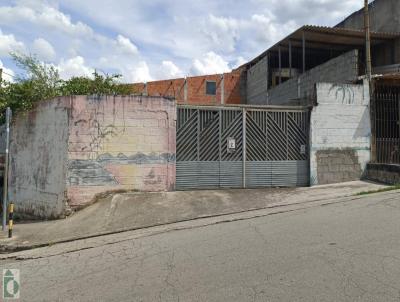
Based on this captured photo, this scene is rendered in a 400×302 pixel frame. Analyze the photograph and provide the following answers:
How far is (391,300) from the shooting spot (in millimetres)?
4160

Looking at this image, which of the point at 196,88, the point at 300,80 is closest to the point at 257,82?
the point at 196,88

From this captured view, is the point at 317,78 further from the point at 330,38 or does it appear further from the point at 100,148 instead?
the point at 100,148

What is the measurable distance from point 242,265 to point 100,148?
6.77 m

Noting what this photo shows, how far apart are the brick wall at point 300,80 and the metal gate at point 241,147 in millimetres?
1952

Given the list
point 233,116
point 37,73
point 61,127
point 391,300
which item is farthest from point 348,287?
point 37,73

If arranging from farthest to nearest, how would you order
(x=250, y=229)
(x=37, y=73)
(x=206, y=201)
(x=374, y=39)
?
(x=374, y=39)
(x=37, y=73)
(x=206, y=201)
(x=250, y=229)

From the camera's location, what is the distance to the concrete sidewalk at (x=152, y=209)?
914 centimetres

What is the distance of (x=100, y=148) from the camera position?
1116cm

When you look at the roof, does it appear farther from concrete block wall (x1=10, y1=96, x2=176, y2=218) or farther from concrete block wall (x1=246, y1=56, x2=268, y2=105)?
concrete block wall (x1=10, y1=96, x2=176, y2=218)

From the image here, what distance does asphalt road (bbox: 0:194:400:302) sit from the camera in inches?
182

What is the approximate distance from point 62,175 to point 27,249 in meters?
3.04

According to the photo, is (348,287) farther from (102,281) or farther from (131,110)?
(131,110)

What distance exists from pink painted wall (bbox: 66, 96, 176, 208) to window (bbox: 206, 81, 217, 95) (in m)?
15.6

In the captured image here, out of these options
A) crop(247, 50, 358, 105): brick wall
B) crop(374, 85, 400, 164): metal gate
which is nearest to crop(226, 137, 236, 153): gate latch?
crop(247, 50, 358, 105): brick wall
